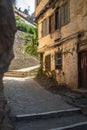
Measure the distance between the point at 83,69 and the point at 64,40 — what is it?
2.65 meters

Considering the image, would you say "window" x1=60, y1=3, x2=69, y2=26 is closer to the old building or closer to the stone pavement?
the old building

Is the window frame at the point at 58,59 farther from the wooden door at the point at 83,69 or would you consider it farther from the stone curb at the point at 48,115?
the stone curb at the point at 48,115

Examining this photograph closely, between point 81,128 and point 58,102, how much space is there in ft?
10.4

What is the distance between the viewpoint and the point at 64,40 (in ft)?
50.1

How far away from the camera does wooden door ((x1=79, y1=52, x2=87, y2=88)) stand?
518 inches

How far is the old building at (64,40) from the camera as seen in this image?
1332 centimetres

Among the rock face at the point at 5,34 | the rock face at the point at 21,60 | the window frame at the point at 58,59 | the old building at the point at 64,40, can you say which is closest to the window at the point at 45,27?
the old building at the point at 64,40

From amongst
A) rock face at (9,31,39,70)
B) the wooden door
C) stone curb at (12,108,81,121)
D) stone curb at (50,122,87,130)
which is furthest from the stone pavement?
rock face at (9,31,39,70)

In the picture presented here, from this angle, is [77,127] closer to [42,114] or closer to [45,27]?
[42,114]

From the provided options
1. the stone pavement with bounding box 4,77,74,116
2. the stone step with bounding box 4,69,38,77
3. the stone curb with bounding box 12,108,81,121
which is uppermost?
the stone step with bounding box 4,69,38,77

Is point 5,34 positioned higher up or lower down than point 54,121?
higher up

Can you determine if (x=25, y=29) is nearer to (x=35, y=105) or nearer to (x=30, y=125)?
(x=35, y=105)

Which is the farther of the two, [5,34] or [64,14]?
[64,14]

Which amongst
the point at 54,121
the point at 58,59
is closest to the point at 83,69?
the point at 58,59
